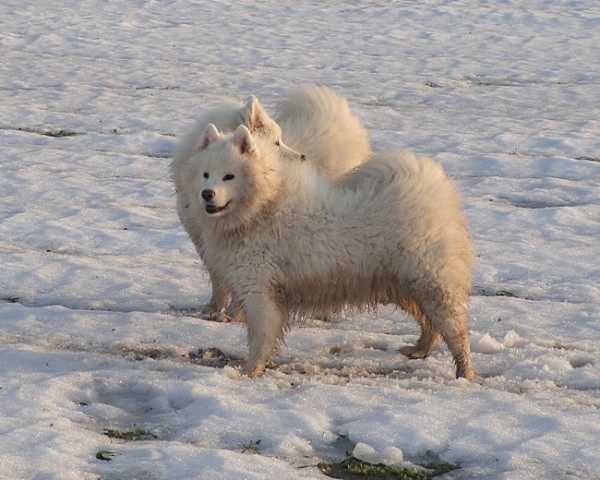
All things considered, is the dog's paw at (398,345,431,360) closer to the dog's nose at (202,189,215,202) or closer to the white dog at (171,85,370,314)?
the white dog at (171,85,370,314)

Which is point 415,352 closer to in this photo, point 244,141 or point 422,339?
point 422,339

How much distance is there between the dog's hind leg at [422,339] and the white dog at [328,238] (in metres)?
0.09

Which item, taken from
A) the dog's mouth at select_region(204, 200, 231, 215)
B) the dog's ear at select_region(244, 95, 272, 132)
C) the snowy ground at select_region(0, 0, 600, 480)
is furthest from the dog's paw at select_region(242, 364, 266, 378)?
the dog's ear at select_region(244, 95, 272, 132)

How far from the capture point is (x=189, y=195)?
7762 millimetres

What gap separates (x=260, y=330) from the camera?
7359 mm

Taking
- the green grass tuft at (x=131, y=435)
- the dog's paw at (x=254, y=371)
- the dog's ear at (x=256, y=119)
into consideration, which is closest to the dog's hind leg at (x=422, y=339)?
the dog's paw at (x=254, y=371)

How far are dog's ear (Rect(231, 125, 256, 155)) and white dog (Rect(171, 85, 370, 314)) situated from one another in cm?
71

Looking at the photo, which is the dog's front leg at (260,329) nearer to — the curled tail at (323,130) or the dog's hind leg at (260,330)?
the dog's hind leg at (260,330)

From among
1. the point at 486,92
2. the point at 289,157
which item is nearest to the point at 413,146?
the point at 486,92

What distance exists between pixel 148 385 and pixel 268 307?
998mm

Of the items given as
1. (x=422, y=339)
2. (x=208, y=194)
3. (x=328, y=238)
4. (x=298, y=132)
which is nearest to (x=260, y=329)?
(x=328, y=238)

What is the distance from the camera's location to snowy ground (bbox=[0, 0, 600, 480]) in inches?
237

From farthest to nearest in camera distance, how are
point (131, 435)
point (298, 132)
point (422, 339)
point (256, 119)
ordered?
point (298, 132), point (256, 119), point (422, 339), point (131, 435)

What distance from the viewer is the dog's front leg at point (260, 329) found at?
7.35 m
